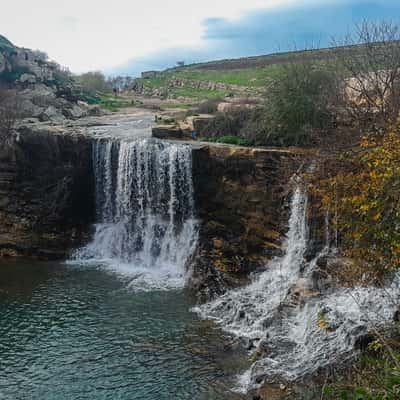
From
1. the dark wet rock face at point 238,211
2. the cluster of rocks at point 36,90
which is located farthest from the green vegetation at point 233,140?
the cluster of rocks at point 36,90

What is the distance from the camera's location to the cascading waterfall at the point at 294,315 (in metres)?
11.7

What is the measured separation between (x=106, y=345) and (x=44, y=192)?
35.5ft

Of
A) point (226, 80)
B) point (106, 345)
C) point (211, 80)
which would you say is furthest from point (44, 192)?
point (211, 80)

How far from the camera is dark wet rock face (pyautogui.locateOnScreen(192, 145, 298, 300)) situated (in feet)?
59.2

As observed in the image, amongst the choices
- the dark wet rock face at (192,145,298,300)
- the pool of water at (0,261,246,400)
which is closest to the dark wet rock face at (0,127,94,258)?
the pool of water at (0,261,246,400)

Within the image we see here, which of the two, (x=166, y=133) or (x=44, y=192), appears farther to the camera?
(x=166, y=133)

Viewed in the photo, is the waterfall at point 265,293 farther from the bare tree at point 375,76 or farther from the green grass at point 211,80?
the green grass at point 211,80

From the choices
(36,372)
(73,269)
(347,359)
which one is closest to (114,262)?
(73,269)

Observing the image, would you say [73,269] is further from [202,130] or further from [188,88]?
[188,88]

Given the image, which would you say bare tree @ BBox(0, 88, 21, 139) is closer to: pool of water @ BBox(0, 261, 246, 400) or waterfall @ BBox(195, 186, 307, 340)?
pool of water @ BBox(0, 261, 246, 400)

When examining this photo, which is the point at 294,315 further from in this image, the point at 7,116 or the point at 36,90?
the point at 36,90

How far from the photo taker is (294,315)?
14.4 m

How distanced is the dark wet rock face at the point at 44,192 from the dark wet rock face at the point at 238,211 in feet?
19.2

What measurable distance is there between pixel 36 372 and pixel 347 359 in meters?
7.32
